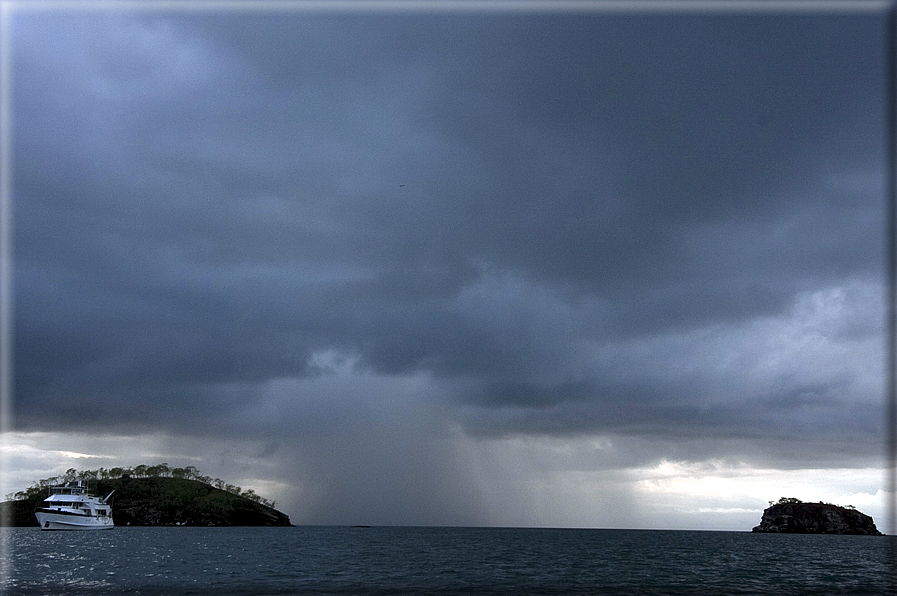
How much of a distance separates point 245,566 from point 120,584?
2377cm

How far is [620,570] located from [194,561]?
68.7 m

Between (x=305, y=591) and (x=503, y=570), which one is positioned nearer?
(x=305, y=591)

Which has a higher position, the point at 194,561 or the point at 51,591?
the point at 51,591

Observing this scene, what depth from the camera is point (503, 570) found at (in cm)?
8469

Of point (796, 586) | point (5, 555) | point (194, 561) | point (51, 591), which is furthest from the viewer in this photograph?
point (5, 555)

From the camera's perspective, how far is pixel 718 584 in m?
72.1

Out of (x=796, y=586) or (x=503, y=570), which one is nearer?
(x=796, y=586)

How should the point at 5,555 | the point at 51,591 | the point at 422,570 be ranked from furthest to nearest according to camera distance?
the point at 5,555, the point at 422,570, the point at 51,591

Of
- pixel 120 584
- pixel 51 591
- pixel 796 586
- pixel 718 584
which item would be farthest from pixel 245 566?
pixel 796 586

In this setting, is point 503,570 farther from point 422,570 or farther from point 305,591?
point 305,591

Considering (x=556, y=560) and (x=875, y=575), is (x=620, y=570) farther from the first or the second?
(x=875, y=575)

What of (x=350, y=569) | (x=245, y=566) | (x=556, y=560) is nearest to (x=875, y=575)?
(x=556, y=560)

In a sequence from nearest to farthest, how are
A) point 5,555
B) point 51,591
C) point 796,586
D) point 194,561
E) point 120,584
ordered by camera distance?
point 51,591, point 120,584, point 796,586, point 194,561, point 5,555

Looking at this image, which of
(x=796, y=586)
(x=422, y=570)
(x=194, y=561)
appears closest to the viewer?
(x=796, y=586)
